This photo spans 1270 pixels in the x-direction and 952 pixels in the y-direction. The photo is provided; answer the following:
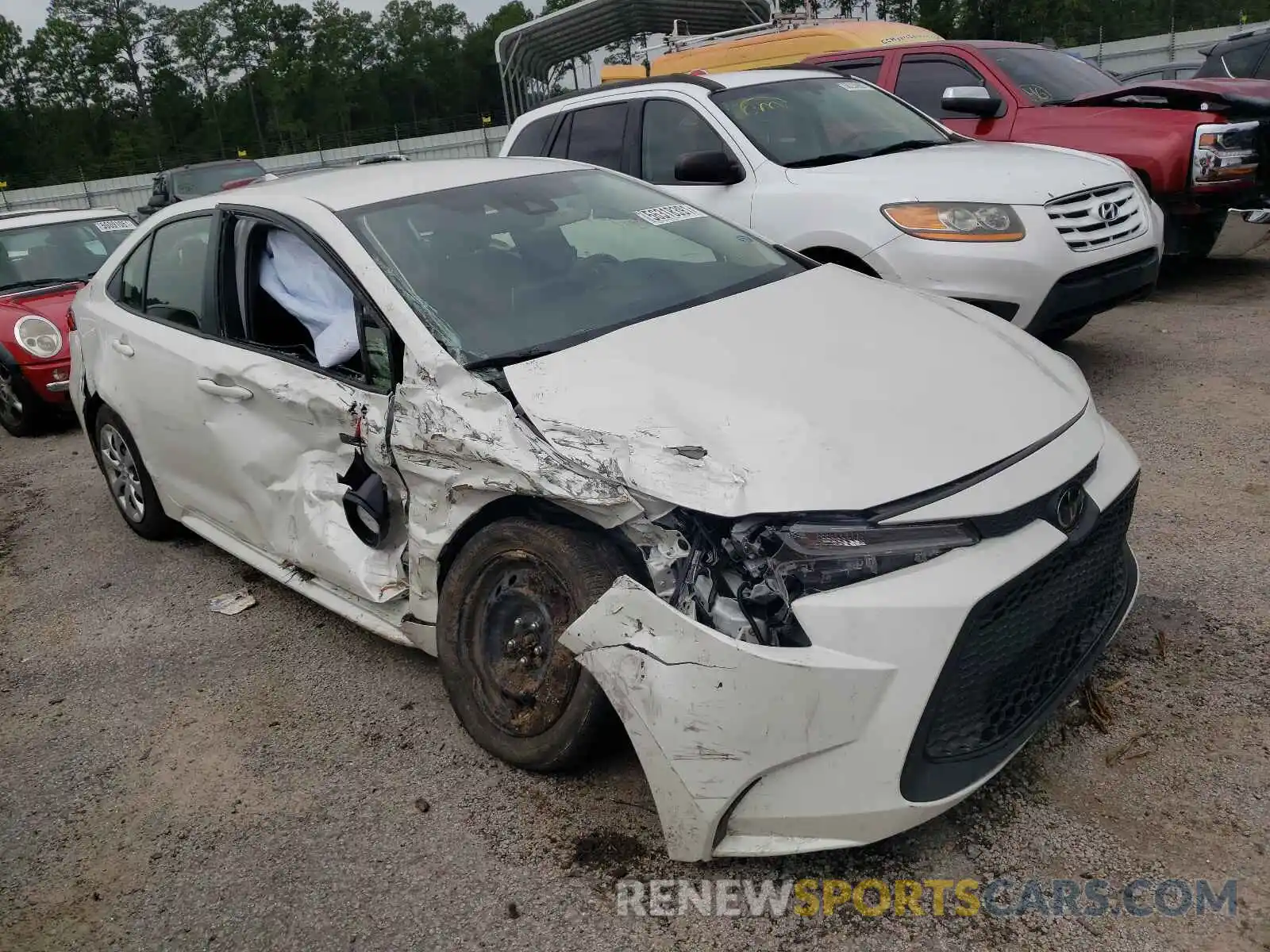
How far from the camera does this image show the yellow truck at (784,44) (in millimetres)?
9297

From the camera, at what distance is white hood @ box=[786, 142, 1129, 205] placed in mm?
4926

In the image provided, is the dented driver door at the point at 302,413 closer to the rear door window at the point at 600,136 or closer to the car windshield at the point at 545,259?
the car windshield at the point at 545,259

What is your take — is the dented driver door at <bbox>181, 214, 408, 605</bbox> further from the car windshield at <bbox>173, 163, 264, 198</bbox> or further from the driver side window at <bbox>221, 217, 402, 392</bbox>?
the car windshield at <bbox>173, 163, 264, 198</bbox>

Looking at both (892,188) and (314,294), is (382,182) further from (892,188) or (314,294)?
(892,188)

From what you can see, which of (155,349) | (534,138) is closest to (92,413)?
(155,349)

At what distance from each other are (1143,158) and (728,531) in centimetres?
587

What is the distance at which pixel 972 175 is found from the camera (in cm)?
502

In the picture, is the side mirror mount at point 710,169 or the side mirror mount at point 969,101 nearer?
the side mirror mount at point 710,169

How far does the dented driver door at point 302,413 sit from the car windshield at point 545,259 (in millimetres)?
202

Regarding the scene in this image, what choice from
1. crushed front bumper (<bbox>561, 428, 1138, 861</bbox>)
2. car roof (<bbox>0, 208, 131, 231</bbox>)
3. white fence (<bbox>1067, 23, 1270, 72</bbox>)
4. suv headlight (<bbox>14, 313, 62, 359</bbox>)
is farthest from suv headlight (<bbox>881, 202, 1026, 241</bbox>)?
white fence (<bbox>1067, 23, 1270, 72</bbox>)

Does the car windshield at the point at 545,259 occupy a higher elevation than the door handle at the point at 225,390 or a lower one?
higher

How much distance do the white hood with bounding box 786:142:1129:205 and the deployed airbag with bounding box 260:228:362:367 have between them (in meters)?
2.88

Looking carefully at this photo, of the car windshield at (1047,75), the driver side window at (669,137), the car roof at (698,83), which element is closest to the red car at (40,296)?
the car roof at (698,83)

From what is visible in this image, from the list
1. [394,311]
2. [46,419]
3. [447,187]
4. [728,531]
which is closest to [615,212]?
[447,187]
